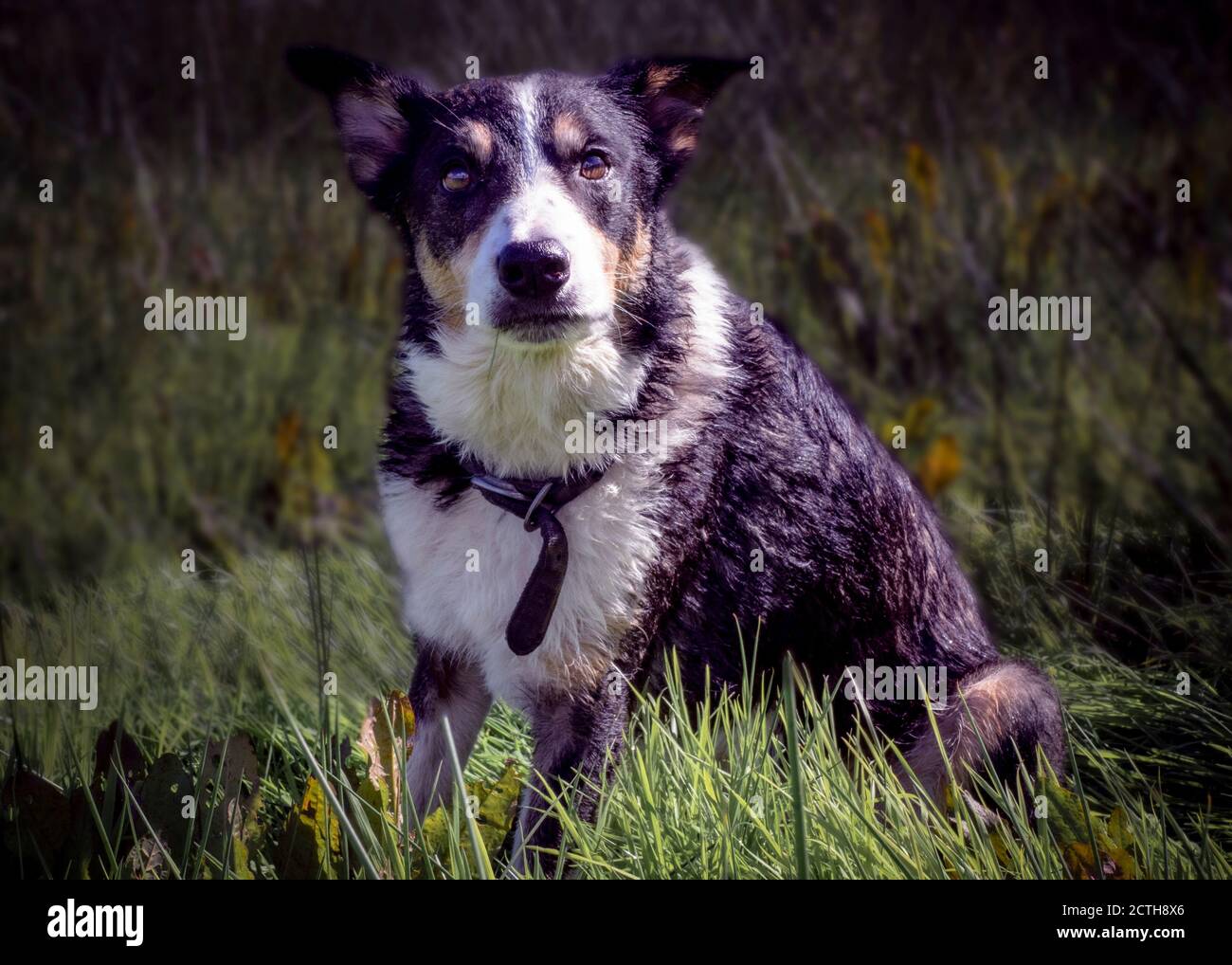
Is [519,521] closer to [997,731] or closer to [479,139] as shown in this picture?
[479,139]

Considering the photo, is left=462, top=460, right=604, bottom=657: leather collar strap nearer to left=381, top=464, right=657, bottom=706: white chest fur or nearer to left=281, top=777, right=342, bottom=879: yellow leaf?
left=381, top=464, right=657, bottom=706: white chest fur

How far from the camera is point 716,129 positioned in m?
4.63

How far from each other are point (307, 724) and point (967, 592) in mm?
1680

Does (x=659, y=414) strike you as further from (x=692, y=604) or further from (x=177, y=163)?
(x=177, y=163)

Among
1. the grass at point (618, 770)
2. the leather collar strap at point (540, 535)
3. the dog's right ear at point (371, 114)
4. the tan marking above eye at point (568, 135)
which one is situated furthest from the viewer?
the dog's right ear at point (371, 114)

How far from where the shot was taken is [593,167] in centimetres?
294

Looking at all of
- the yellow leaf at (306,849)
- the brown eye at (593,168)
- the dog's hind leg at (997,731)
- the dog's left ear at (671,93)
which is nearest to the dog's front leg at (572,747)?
the yellow leaf at (306,849)

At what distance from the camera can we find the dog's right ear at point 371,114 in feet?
9.89

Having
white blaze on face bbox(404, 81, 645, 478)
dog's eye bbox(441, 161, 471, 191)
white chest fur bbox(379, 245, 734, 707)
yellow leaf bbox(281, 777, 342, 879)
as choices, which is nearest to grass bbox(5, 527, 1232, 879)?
yellow leaf bbox(281, 777, 342, 879)

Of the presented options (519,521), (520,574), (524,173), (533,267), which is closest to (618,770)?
(520,574)

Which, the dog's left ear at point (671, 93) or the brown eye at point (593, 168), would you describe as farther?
the dog's left ear at point (671, 93)

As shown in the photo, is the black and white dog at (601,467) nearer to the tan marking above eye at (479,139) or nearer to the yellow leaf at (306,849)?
the tan marking above eye at (479,139)

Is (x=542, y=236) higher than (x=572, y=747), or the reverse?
(x=542, y=236)

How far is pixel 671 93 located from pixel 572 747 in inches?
59.3
